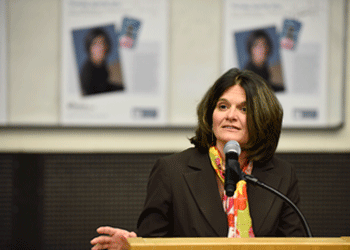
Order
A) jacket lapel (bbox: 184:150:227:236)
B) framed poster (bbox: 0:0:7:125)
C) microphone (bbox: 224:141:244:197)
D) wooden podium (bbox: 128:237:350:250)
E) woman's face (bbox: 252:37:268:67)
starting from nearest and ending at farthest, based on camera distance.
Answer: wooden podium (bbox: 128:237:350:250) → microphone (bbox: 224:141:244:197) → jacket lapel (bbox: 184:150:227:236) → framed poster (bbox: 0:0:7:125) → woman's face (bbox: 252:37:268:67)

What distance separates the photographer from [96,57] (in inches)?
104

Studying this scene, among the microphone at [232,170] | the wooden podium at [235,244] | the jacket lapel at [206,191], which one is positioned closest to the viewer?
the wooden podium at [235,244]

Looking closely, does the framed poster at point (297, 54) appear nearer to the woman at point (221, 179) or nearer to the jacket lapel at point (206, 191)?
the woman at point (221, 179)

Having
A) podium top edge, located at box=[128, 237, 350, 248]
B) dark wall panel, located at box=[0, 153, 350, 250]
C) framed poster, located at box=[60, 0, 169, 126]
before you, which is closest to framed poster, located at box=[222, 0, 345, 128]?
dark wall panel, located at box=[0, 153, 350, 250]

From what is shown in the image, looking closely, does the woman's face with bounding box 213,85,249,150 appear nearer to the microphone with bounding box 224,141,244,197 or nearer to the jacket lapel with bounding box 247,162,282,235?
the jacket lapel with bounding box 247,162,282,235

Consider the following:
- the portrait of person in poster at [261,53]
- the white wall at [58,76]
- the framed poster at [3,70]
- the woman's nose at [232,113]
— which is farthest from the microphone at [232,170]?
the framed poster at [3,70]

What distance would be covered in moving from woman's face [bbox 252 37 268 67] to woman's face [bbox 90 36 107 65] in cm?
115

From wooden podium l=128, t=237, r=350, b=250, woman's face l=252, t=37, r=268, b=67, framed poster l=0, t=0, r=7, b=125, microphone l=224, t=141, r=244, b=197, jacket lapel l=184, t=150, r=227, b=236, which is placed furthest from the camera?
woman's face l=252, t=37, r=268, b=67

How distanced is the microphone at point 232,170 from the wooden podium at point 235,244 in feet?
0.51

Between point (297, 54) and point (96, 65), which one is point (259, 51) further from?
point (96, 65)

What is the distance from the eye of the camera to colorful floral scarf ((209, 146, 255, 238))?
1.40m

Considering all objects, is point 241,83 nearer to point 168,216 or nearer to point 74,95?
point 168,216

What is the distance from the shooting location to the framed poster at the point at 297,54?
107 inches

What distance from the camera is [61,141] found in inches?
105
